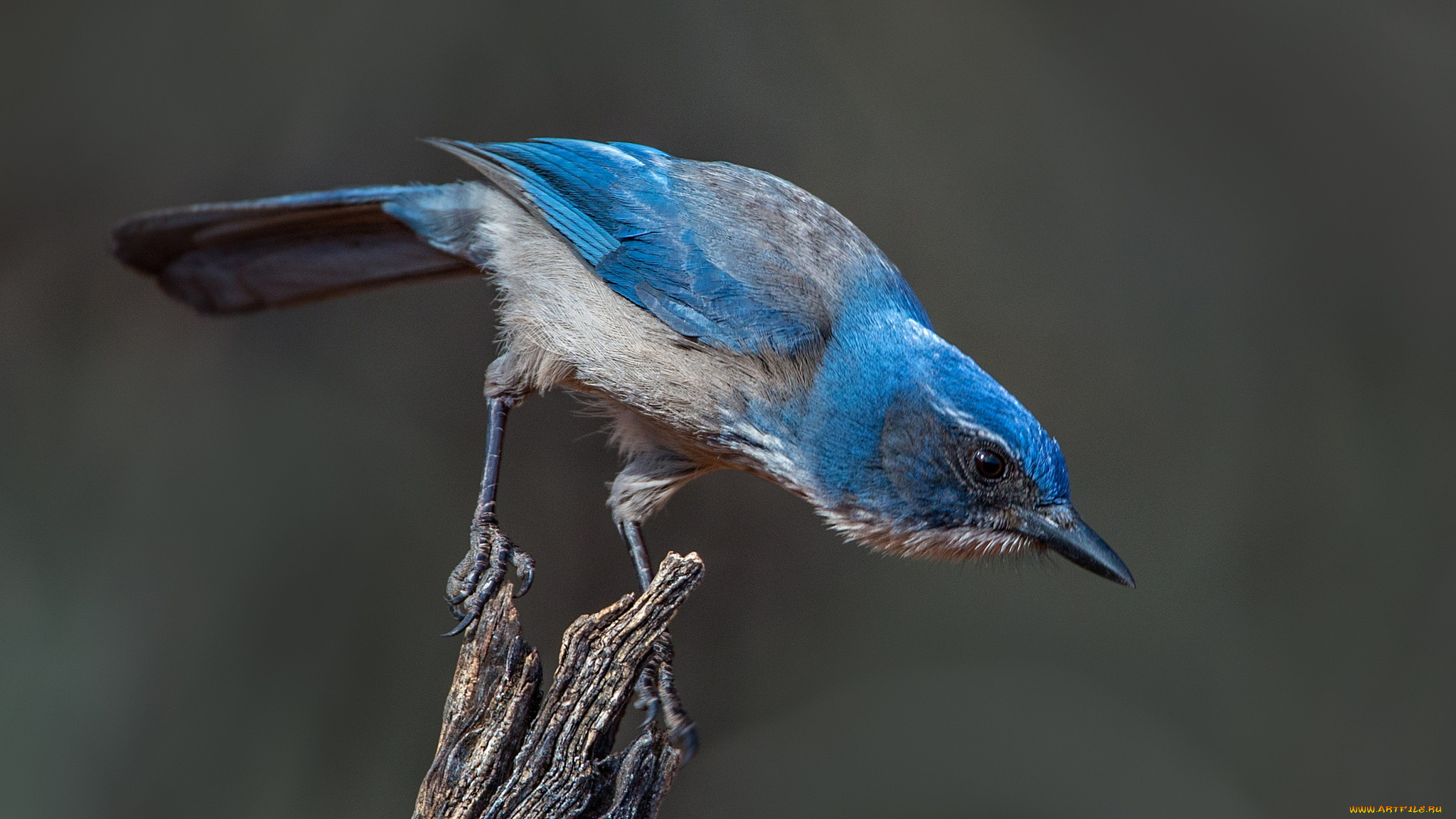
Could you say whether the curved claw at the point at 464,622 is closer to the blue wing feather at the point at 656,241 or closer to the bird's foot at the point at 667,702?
the bird's foot at the point at 667,702

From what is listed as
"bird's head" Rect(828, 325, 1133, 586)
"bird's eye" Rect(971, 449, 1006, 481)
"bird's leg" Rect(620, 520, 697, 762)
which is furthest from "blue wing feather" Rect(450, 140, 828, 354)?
"bird's leg" Rect(620, 520, 697, 762)

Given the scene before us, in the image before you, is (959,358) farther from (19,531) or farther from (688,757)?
(19,531)

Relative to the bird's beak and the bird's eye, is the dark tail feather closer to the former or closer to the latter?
the bird's eye

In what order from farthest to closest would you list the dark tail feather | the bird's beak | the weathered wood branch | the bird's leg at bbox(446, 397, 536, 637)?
the dark tail feather, the bird's leg at bbox(446, 397, 536, 637), the bird's beak, the weathered wood branch

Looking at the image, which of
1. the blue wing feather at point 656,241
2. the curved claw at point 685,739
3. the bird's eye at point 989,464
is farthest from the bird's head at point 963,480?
the curved claw at point 685,739

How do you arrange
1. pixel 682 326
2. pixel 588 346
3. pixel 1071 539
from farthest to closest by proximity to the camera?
1. pixel 588 346
2. pixel 682 326
3. pixel 1071 539

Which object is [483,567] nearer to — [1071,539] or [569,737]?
[569,737]

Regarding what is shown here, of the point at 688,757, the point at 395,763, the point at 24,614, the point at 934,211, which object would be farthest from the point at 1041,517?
the point at 24,614

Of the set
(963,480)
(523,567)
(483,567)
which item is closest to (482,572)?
(483,567)
